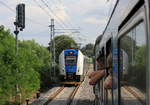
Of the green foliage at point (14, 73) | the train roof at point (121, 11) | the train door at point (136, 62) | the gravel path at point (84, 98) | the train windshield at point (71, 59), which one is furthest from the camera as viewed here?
the train windshield at point (71, 59)

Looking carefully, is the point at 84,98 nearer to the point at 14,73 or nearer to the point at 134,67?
the point at 14,73

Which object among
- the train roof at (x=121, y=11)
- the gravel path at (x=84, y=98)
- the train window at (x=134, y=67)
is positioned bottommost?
the gravel path at (x=84, y=98)

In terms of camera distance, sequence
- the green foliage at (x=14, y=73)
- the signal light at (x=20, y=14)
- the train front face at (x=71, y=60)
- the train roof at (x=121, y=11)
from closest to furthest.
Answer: the train roof at (x=121, y=11)
the signal light at (x=20, y=14)
the green foliage at (x=14, y=73)
the train front face at (x=71, y=60)

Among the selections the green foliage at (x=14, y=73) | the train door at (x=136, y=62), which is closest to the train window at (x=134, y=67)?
the train door at (x=136, y=62)

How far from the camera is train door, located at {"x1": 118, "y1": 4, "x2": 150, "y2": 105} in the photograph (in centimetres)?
219

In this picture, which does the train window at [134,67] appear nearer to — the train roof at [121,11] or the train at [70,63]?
the train roof at [121,11]

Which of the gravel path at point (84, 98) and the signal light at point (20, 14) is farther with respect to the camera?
the gravel path at point (84, 98)

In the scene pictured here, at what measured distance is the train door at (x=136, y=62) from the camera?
2.19m

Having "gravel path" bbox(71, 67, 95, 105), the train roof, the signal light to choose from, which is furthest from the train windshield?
the train roof

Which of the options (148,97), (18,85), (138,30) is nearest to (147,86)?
(148,97)

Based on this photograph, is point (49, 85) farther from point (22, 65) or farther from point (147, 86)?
point (147, 86)

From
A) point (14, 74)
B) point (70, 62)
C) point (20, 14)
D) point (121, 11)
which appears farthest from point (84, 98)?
point (121, 11)

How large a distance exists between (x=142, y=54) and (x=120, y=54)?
125cm

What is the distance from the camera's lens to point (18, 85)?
74.4 ft
